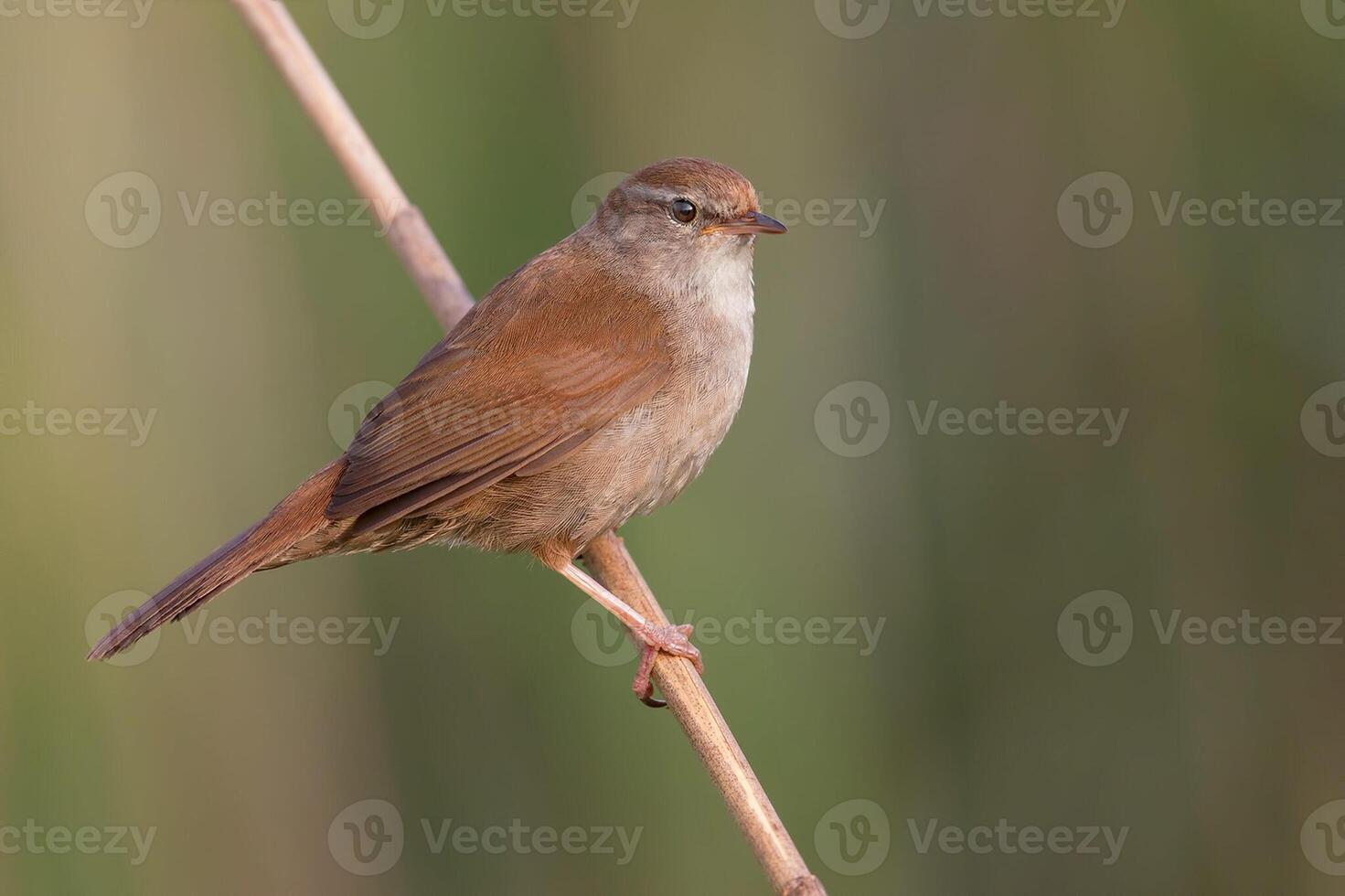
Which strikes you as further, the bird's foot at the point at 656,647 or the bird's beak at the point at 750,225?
the bird's beak at the point at 750,225

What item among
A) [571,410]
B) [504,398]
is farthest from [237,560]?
[571,410]

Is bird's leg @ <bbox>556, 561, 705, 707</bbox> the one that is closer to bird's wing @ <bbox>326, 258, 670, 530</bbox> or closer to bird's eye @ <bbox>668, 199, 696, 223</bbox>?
bird's wing @ <bbox>326, 258, 670, 530</bbox>

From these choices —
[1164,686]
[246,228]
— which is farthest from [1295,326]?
[246,228]

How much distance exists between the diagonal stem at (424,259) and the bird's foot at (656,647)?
28mm

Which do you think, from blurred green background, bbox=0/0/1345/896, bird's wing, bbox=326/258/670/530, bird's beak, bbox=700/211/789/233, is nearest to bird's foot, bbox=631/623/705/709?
blurred green background, bbox=0/0/1345/896

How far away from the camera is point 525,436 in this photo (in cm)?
355

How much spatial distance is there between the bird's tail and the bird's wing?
0.10m

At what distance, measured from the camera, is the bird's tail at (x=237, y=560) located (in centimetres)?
312

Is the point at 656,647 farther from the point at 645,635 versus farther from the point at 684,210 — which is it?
the point at 684,210

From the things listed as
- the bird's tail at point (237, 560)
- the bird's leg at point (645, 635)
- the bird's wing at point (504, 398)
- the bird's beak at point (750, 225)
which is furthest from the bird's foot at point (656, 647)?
the bird's beak at point (750, 225)

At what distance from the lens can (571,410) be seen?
358 centimetres

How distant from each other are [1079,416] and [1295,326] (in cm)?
77

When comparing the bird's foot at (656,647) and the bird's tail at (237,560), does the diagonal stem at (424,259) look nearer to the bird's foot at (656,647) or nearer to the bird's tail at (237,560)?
the bird's foot at (656,647)

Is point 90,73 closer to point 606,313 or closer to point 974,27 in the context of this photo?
point 606,313
